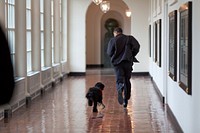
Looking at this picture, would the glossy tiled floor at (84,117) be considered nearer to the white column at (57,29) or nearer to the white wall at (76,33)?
the white column at (57,29)

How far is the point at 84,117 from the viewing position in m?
7.72

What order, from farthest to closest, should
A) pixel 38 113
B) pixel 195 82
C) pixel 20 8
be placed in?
pixel 20 8
pixel 38 113
pixel 195 82

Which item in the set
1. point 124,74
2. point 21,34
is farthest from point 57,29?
point 124,74

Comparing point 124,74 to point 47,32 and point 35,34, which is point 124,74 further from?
point 47,32

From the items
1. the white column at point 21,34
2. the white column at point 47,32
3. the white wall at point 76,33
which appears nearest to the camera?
the white column at point 21,34

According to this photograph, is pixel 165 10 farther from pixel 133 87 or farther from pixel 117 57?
pixel 133 87

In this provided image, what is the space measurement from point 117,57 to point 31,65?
3.47 m

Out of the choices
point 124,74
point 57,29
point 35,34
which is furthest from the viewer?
point 57,29

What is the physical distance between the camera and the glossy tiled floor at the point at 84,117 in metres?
6.57

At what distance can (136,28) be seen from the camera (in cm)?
1842

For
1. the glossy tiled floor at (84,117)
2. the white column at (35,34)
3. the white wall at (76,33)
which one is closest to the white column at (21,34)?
the glossy tiled floor at (84,117)

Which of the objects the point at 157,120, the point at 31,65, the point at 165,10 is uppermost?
the point at 165,10

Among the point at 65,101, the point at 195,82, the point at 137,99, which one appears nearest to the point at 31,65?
the point at 65,101

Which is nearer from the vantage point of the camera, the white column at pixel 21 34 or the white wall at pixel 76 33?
the white column at pixel 21 34
